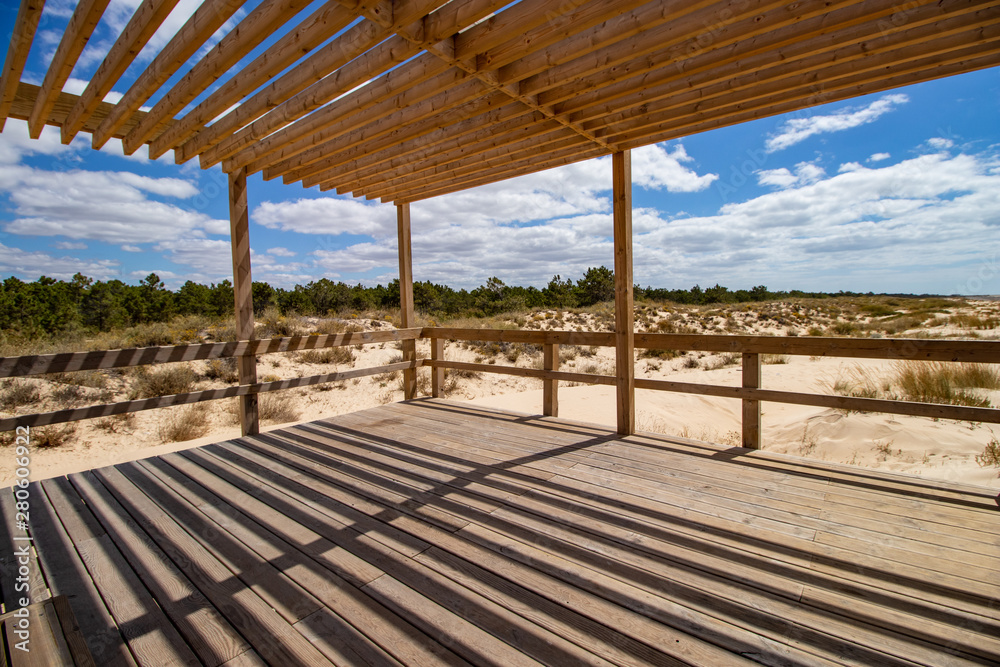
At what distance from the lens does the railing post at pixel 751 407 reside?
3.58 metres

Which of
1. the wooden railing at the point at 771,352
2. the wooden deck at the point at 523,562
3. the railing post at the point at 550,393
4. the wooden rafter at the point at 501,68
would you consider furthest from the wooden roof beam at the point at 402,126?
the wooden deck at the point at 523,562

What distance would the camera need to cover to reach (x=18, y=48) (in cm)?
238

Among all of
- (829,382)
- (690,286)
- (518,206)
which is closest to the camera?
(829,382)

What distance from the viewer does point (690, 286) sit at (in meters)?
29.6

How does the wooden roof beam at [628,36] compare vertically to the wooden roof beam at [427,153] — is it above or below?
below

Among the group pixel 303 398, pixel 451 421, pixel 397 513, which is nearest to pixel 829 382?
pixel 451 421

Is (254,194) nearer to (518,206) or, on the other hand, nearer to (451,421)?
(451,421)

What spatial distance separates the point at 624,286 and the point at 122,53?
371 centimetres

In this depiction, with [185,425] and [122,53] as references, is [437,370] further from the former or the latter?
[122,53]

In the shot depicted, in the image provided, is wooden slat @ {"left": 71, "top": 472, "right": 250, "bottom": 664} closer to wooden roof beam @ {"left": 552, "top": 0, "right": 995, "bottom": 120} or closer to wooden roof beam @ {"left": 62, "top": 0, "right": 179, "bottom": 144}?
wooden roof beam @ {"left": 62, "top": 0, "right": 179, "bottom": 144}

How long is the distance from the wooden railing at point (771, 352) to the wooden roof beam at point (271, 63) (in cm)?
304

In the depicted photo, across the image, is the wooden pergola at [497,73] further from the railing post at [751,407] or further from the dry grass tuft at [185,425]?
the dry grass tuft at [185,425]

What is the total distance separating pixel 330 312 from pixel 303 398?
974 cm

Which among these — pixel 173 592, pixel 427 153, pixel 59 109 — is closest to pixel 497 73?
pixel 427 153
